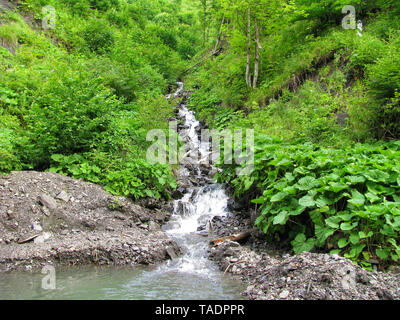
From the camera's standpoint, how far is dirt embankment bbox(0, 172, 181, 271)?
539 centimetres

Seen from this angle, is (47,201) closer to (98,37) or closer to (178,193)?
(178,193)

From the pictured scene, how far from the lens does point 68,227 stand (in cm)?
628

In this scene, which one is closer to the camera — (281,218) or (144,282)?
(144,282)

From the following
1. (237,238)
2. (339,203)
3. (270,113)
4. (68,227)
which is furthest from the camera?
(270,113)

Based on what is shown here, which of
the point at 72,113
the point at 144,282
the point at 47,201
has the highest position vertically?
the point at 72,113

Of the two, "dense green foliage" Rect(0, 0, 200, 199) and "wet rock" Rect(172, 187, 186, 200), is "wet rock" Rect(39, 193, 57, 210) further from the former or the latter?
"wet rock" Rect(172, 187, 186, 200)

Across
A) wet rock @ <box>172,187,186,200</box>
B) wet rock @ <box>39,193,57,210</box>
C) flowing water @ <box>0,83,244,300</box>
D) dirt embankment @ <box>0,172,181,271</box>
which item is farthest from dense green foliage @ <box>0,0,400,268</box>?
flowing water @ <box>0,83,244,300</box>

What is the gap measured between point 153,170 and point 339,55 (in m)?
8.08

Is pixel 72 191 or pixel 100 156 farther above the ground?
pixel 100 156

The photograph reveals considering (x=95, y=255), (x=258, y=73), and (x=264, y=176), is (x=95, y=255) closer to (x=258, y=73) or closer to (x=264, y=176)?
(x=264, y=176)

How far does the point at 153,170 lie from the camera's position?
28.6 feet

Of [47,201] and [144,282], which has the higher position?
[47,201]

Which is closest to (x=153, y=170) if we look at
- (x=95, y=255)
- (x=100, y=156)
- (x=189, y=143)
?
(x=100, y=156)

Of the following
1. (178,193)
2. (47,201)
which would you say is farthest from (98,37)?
(47,201)
